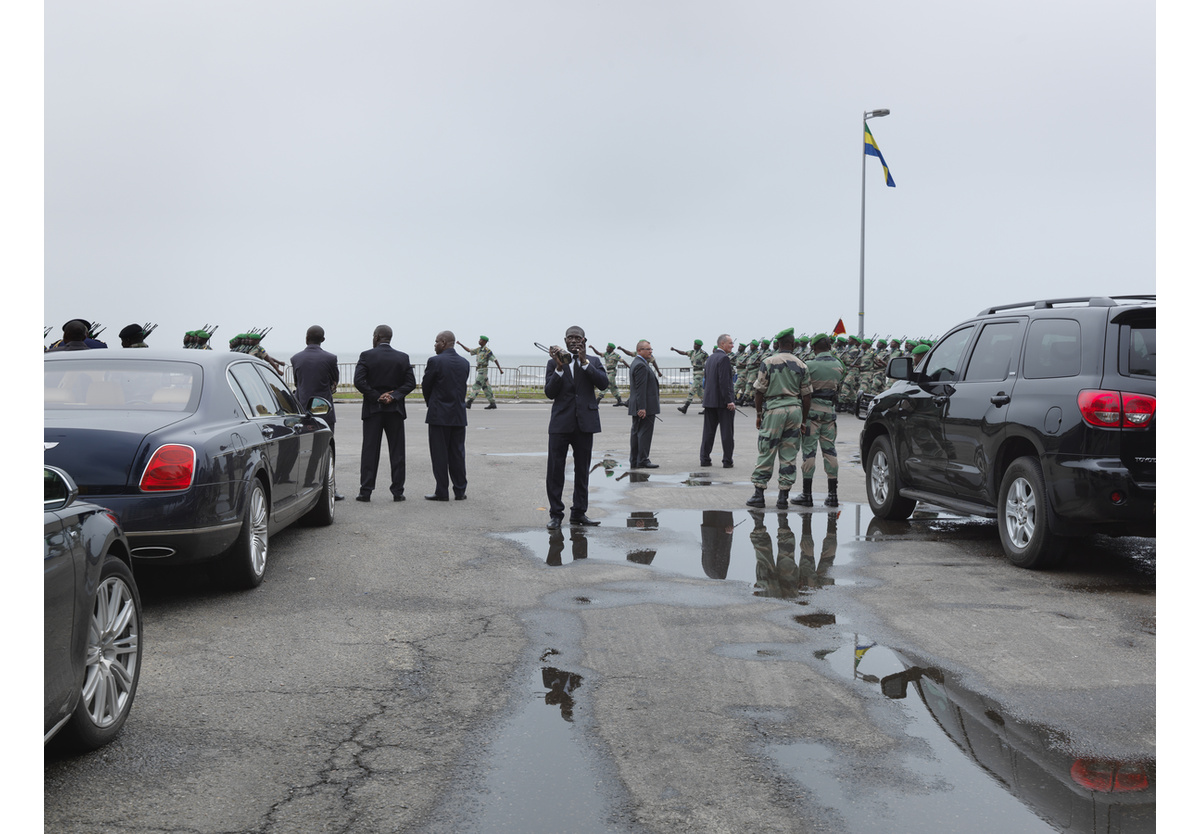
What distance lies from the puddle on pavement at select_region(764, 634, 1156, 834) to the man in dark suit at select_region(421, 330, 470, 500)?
7226mm

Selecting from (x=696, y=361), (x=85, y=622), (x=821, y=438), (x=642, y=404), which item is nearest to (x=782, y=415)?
(x=821, y=438)

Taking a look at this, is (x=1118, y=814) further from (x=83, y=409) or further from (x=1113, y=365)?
(x=83, y=409)

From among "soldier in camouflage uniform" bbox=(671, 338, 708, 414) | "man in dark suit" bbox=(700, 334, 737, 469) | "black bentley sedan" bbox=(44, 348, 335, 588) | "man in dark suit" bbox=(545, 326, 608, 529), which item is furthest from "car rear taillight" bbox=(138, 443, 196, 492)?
"soldier in camouflage uniform" bbox=(671, 338, 708, 414)

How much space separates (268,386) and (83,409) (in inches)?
81.4

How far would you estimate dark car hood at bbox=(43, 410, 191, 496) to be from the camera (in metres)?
5.79

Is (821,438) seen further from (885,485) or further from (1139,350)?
(1139,350)

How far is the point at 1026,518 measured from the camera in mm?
7516

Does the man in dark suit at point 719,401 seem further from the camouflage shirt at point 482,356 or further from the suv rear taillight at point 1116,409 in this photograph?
the camouflage shirt at point 482,356

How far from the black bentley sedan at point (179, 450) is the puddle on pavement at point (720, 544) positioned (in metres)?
2.21

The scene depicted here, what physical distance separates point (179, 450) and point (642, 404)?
8644mm

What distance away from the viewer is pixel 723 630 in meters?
5.77

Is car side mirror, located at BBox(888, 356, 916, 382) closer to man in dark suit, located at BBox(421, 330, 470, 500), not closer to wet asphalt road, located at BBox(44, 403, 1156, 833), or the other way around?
wet asphalt road, located at BBox(44, 403, 1156, 833)

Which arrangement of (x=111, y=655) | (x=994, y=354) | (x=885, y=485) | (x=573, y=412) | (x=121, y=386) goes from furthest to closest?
1. (x=885, y=485)
2. (x=573, y=412)
3. (x=994, y=354)
4. (x=121, y=386)
5. (x=111, y=655)

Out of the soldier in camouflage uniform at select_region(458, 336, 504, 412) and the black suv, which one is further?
the soldier in camouflage uniform at select_region(458, 336, 504, 412)
